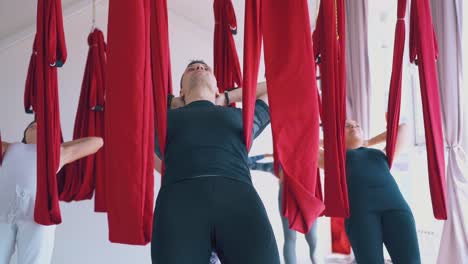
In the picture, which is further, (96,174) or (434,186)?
(96,174)

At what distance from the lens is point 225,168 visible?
1554mm

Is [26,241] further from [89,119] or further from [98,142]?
[89,119]

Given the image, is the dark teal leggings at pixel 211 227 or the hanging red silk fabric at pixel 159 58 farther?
the hanging red silk fabric at pixel 159 58

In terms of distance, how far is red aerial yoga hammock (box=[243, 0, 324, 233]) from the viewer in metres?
1.58

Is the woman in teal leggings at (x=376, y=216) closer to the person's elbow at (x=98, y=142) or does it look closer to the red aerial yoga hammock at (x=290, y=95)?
the red aerial yoga hammock at (x=290, y=95)

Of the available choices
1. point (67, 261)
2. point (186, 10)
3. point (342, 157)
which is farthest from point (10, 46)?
point (342, 157)

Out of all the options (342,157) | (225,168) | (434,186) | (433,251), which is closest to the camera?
(225,168)

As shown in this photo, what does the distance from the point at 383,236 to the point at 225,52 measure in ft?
4.91

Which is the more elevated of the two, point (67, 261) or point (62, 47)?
point (62, 47)

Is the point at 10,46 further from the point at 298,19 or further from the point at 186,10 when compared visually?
the point at 298,19

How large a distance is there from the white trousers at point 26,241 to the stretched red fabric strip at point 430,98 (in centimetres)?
213

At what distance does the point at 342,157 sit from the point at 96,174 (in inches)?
78.2

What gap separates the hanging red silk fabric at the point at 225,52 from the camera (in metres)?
3.03

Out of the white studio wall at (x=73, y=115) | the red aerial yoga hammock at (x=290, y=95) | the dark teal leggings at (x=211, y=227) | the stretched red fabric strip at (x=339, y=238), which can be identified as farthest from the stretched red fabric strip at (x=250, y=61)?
the white studio wall at (x=73, y=115)
